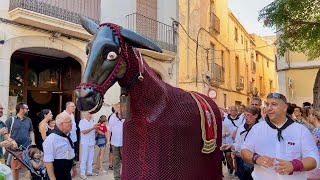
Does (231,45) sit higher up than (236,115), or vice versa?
(231,45)

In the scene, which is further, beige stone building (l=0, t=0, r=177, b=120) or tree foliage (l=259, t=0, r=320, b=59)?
tree foliage (l=259, t=0, r=320, b=59)

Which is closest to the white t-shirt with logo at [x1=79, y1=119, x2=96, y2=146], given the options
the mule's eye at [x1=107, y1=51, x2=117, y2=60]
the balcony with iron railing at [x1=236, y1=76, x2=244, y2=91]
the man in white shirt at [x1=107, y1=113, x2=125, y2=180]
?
the man in white shirt at [x1=107, y1=113, x2=125, y2=180]

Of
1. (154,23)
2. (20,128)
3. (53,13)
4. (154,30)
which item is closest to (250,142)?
(20,128)

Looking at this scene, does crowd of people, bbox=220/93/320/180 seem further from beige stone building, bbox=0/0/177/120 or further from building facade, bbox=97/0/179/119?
building facade, bbox=97/0/179/119

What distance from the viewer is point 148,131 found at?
3059 mm

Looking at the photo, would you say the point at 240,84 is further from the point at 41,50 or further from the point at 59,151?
the point at 59,151

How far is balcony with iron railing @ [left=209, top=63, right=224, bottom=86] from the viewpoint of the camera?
2142cm

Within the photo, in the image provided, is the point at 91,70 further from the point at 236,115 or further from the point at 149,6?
the point at 149,6

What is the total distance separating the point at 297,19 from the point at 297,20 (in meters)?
0.07

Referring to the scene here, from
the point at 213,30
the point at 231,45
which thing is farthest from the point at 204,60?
the point at 231,45

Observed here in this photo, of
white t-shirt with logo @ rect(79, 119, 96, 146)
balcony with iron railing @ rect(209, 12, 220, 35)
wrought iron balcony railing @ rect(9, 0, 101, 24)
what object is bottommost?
white t-shirt with logo @ rect(79, 119, 96, 146)

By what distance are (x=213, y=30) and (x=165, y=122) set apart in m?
19.2

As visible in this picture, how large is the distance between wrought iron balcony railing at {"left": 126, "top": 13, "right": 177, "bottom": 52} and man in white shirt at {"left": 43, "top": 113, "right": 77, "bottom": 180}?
27.6ft

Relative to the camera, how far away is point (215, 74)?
21.8 m
